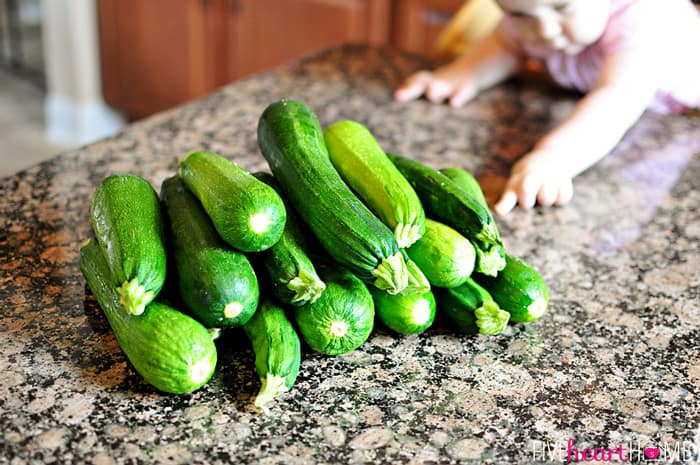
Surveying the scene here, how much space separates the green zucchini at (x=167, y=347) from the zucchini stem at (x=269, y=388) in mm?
55

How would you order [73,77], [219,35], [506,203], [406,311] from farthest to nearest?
[73,77]
[219,35]
[506,203]
[406,311]

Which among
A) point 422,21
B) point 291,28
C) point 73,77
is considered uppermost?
point 422,21

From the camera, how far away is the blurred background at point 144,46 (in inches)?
119

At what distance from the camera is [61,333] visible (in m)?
0.91

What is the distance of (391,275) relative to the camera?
2.82ft

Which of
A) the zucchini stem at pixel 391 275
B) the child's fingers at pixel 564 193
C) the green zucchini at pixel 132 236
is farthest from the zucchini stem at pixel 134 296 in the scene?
the child's fingers at pixel 564 193

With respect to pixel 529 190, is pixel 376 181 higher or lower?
higher

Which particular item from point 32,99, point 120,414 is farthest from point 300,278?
point 32,99

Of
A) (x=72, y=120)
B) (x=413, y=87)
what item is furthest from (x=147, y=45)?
(x=413, y=87)

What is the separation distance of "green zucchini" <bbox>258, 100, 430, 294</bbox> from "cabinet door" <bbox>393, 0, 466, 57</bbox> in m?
1.89

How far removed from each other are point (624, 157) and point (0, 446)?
113 centimetres

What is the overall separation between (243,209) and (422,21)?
87.5 inches

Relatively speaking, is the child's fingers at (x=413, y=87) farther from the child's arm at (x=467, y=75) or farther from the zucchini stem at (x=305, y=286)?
the zucchini stem at (x=305, y=286)

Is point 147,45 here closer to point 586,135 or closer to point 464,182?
point 586,135
